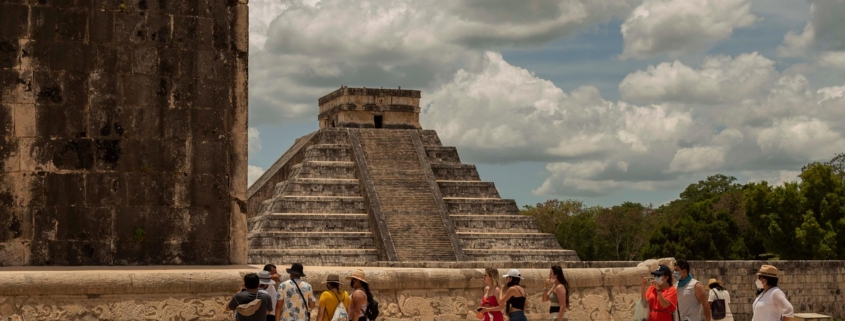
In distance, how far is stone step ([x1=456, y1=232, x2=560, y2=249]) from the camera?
44.2 metres

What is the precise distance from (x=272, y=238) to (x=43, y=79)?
1105 inches

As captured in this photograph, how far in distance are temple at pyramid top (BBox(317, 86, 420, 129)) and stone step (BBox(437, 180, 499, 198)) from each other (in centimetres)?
719

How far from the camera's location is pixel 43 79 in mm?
13234

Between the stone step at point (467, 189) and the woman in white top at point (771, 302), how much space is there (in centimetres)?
3760

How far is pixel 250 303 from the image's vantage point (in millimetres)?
9844

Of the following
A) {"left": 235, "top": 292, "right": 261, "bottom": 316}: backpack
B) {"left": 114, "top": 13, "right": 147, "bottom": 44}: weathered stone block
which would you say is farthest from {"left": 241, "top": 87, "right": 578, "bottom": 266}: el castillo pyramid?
{"left": 235, "top": 292, "right": 261, "bottom": 316}: backpack

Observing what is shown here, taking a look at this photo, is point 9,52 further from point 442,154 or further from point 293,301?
point 442,154

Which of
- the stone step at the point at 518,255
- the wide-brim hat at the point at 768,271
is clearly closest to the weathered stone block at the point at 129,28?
the wide-brim hat at the point at 768,271

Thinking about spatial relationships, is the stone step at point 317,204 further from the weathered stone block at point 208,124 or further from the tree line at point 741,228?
the weathered stone block at point 208,124

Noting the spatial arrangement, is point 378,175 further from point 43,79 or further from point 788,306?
point 788,306

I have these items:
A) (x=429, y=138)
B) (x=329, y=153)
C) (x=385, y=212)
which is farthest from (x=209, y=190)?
(x=429, y=138)

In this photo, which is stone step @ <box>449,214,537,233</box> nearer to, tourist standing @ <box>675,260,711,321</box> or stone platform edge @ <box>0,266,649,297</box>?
stone platform edge @ <box>0,266,649,297</box>

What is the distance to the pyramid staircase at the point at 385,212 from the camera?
137 ft

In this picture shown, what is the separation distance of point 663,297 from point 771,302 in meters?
1.40
